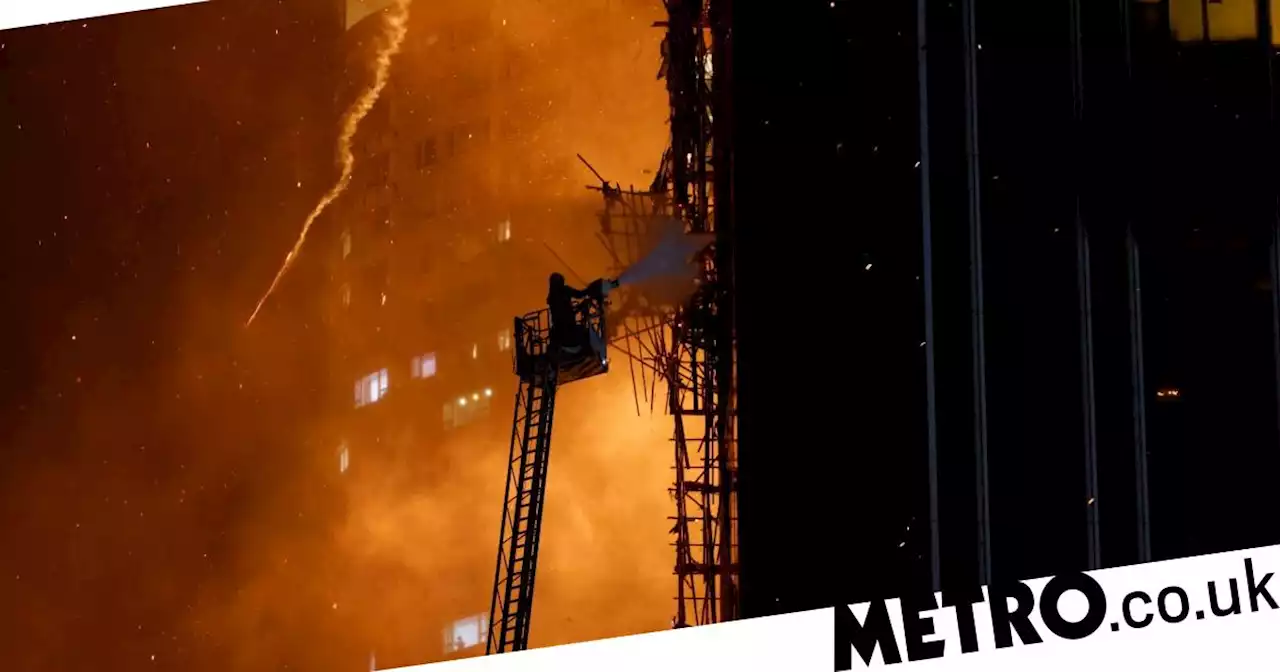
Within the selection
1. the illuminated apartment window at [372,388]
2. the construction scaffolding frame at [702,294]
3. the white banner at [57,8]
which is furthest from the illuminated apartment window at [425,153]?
the white banner at [57,8]

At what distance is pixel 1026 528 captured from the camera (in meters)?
7.22

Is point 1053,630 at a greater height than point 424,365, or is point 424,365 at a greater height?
point 424,365

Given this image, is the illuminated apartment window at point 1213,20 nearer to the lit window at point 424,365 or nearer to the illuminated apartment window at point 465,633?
the lit window at point 424,365

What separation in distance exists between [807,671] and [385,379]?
10460mm

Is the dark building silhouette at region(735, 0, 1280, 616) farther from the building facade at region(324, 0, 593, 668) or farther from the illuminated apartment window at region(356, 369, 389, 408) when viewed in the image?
the illuminated apartment window at region(356, 369, 389, 408)

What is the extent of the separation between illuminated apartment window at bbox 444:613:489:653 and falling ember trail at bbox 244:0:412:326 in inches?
201

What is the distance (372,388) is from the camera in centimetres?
1614

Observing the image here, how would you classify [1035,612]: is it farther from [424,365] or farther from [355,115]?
[355,115]

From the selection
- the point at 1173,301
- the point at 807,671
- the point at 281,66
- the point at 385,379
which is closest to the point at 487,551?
the point at 385,379

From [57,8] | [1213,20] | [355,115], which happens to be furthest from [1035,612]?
[355,115]

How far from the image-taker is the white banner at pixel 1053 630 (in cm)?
696

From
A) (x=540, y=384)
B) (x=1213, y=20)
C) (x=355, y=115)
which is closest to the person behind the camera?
(x=1213, y=20)

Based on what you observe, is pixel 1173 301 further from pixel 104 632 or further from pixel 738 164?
pixel 104 632

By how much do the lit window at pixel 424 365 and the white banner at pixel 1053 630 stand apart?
29.8 feet
